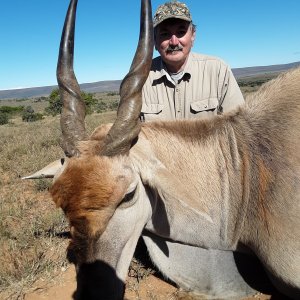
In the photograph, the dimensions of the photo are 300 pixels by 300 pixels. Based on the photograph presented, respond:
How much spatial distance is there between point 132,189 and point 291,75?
2.06 metres

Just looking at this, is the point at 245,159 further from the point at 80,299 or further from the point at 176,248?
the point at 80,299

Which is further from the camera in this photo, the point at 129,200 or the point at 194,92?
the point at 194,92

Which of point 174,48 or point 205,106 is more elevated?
point 174,48

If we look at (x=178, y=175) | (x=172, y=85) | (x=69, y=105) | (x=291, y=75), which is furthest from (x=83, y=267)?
(x=172, y=85)

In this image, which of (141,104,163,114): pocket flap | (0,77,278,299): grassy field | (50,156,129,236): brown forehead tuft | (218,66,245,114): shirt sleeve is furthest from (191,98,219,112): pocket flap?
(50,156,129,236): brown forehead tuft

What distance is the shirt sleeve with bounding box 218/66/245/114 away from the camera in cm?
541

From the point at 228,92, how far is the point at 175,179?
2.73 m

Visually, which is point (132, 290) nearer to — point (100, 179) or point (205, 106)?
point (100, 179)

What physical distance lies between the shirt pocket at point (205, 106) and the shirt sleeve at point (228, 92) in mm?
137

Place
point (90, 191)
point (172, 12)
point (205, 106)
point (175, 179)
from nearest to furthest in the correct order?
1. point (90, 191)
2. point (175, 179)
3. point (172, 12)
4. point (205, 106)

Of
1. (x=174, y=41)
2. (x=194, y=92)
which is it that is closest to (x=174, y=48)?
(x=174, y=41)

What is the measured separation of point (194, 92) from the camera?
5.55m

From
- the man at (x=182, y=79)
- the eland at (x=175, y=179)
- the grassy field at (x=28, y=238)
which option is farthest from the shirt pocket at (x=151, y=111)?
the grassy field at (x=28, y=238)

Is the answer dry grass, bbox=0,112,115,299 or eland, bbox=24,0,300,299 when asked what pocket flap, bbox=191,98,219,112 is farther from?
dry grass, bbox=0,112,115,299
